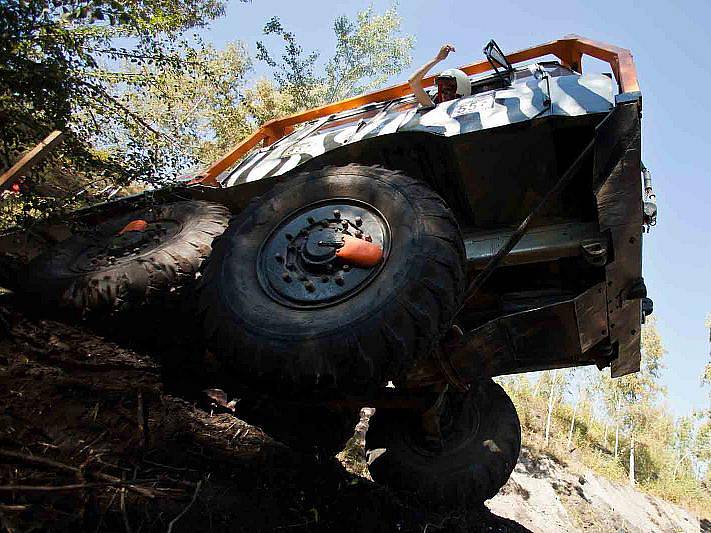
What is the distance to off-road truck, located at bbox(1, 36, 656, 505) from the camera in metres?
2.01

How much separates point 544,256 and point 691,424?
100 feet

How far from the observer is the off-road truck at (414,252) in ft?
6.60

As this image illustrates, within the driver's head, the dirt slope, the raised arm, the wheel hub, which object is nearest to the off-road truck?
the wheel hub

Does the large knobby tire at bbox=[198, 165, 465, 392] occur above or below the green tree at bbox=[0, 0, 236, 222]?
below

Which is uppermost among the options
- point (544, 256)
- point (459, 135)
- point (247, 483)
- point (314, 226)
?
point (459, 135)

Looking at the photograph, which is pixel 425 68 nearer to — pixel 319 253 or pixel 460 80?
pixel 460 80

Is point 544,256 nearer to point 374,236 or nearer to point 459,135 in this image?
point 459,135

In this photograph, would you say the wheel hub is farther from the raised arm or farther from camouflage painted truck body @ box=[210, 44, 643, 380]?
the raised arm

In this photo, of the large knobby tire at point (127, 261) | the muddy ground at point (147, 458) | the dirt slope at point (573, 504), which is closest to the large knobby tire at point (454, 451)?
the muddy ground at point (147, 458)

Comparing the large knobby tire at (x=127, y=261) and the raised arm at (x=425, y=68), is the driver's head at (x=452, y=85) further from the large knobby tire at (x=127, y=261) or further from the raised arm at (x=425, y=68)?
the large knobby tire at (x=127, y=261)

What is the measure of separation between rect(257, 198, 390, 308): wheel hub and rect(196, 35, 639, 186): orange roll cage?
132 cm

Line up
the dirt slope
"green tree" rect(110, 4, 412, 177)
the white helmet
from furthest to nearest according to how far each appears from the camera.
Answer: "green tree" rect(110, 4, 412, 177) → the dirt slope → the white helmet

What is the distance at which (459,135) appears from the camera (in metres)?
2.48

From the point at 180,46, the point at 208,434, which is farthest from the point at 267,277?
the point at 180,46
